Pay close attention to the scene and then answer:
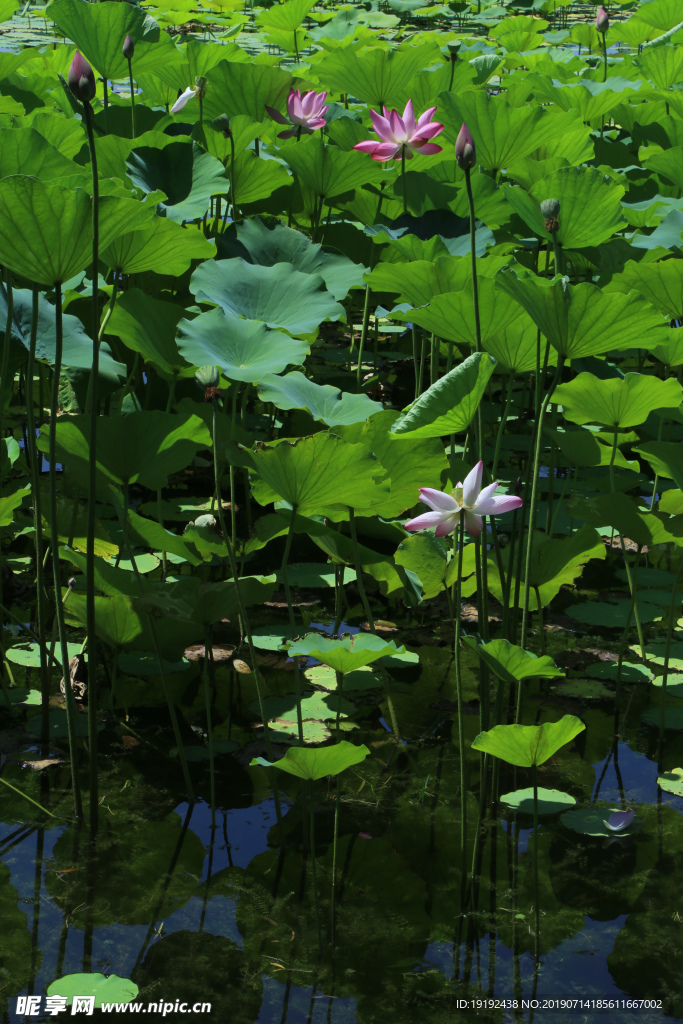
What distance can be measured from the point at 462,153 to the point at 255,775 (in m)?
0.99

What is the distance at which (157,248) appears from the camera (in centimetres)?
164

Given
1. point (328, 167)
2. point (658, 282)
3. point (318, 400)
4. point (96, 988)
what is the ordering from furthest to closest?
point (328, 167)
point (658, 282)
point (318, 400)
point (96, 988)

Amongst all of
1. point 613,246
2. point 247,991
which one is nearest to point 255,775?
point 247,991

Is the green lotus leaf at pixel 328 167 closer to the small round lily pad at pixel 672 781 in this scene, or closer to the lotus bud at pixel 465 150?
the lotus bud at pixel 465 150

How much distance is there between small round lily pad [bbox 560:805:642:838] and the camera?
1.32m

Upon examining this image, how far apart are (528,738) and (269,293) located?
1146 mm

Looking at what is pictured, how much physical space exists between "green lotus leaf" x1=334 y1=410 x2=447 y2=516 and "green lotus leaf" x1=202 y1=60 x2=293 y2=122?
1.64 m

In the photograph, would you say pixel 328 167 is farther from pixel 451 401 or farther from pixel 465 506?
pixel 465 506

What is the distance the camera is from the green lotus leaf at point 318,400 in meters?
1.56

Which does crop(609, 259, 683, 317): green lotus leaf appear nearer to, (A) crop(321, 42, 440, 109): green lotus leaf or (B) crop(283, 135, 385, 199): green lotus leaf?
(B) crop(283, 135, 385, 199): green lotus leaf

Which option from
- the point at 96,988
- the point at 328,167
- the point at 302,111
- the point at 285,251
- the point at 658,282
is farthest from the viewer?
the point at 302,111

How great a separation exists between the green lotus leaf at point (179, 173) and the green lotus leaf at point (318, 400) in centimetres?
80

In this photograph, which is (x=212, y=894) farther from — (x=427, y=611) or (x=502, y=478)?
(x=502, y=478)

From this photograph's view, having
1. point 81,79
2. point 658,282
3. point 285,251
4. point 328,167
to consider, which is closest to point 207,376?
point 81,79
